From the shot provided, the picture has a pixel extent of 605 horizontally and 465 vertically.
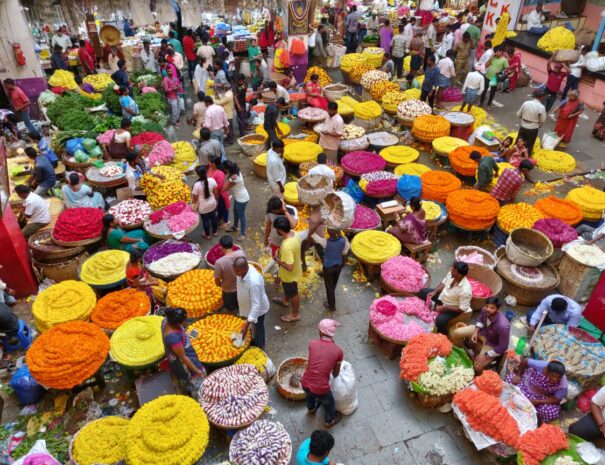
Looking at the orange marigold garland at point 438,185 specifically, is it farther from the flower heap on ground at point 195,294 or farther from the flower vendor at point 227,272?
the flower heap on ground at point 195,294

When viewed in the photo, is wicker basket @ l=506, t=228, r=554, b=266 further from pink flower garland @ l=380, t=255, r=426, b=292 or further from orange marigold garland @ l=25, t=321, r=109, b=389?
orange marigold garland @ l=25, t=321, r=109, b=389

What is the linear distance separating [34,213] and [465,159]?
8922 millimetres

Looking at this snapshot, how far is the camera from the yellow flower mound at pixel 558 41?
1543 centimetres

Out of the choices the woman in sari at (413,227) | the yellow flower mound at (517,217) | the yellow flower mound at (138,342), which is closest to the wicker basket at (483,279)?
the woman in sari at (413,227)

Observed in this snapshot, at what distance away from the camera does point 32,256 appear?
801 cm

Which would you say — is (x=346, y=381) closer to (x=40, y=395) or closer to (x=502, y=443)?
(x=502, y=443)

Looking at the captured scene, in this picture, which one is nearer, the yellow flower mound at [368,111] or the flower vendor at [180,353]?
the flower vendor at [180,353]

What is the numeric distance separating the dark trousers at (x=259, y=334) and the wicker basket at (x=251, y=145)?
6.16 metres

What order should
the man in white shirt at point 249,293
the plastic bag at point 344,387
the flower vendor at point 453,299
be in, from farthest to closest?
the flower vendor at point 453,299
the man in white shirt at point 249,293
the plastic bag at point 344,387

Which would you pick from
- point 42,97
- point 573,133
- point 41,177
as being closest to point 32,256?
point 41,177

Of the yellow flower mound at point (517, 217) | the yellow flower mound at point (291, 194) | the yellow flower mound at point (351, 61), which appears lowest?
the yellow flower mound at point (291, 194)

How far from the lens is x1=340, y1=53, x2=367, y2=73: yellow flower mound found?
15406mm

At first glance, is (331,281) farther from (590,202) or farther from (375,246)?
(590,202)

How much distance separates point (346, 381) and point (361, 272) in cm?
296
